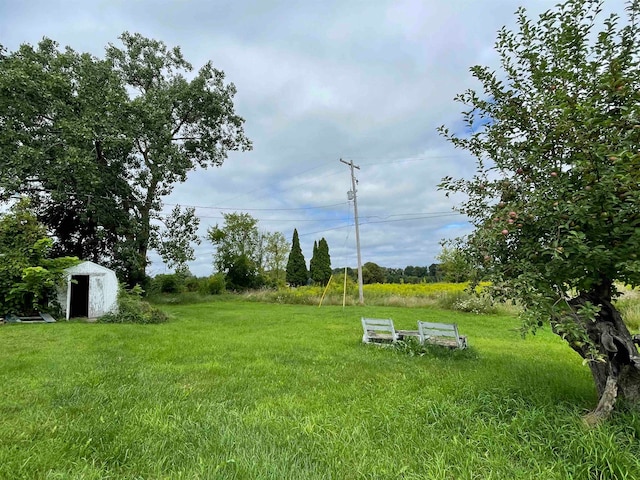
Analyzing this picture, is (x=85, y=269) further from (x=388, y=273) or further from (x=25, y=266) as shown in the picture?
(x=388, y=273)

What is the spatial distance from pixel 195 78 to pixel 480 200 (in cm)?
1922

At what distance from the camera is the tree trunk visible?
307cm

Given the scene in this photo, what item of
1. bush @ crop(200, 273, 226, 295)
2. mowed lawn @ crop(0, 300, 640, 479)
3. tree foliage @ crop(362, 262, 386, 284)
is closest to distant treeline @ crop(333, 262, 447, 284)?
tree foliage @ crop(362, 262, 386, 284)

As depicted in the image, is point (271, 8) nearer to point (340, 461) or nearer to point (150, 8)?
point (150, 8)

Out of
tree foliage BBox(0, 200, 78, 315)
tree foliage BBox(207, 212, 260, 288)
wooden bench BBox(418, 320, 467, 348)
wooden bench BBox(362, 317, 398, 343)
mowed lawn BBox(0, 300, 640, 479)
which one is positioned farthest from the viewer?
tree foliage BBox(207, 212, 260, 288)

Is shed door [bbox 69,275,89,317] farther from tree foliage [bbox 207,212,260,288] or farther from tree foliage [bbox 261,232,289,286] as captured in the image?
tree foliage [bbox 261,232,289,286]

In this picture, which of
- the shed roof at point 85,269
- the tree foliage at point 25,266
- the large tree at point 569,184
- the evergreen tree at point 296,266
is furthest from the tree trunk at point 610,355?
the evergreen tree at point 296,266

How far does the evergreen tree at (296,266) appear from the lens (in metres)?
38.3

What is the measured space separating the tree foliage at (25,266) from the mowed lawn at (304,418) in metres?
7.08

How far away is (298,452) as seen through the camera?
2.78 meters

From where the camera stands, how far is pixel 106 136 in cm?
1531

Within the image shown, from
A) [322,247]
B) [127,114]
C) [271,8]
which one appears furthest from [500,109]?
[322,247]

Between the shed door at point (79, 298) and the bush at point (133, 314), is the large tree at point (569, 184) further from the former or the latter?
the shed door at point (79, 298)

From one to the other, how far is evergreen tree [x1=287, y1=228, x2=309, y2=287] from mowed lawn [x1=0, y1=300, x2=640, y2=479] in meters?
31.7
